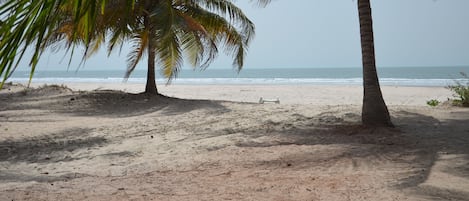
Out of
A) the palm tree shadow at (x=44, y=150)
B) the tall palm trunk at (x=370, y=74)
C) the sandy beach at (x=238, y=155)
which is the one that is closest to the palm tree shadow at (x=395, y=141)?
the sandy beach at (x=238, y=155)

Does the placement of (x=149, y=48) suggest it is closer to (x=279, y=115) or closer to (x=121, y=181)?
(x=279, y=115)

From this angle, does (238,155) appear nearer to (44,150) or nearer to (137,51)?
(44,150)

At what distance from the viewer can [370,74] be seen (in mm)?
7430

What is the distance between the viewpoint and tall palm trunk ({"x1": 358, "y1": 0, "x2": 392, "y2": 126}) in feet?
24.2

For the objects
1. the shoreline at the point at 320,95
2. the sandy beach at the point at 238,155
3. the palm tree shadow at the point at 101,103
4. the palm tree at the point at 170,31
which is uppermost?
the palm tree at the point at 170,31

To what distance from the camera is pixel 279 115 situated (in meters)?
9.01

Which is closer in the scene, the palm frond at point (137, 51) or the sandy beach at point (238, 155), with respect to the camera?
the sandy beach at point (238, 155)

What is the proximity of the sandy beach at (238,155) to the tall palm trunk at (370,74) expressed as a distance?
0.94 feet

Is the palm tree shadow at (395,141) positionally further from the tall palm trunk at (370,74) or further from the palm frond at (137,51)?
the palm frond at (137,51)

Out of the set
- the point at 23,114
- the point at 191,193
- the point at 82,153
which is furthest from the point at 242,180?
the point at 23,114

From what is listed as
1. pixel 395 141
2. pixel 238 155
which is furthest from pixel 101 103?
pixel 395 141

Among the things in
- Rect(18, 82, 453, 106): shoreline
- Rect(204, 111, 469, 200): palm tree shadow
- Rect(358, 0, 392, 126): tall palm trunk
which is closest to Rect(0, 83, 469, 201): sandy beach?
Rect(204, 111, 469, 200): palm tree shadow

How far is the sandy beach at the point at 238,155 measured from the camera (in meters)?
4.30

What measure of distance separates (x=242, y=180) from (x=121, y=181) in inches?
53.3
